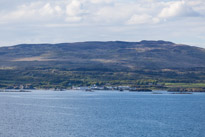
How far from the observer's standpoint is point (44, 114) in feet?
296

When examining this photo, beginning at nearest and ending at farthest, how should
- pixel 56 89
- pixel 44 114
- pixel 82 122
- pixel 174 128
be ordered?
pixel 174 128 < pixel 82 122 < pixel 44 114 < pixel 56 89

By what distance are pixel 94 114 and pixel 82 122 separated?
14817mm

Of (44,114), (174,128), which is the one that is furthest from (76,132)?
(44,114)

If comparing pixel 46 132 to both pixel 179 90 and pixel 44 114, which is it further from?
pixel 179 90

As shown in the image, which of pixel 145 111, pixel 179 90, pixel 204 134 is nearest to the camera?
pixel 204 134

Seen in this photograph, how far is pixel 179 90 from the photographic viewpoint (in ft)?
596

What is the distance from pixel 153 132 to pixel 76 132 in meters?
12.2

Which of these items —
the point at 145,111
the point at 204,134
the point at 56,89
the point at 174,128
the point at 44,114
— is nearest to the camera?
the point at 204,134

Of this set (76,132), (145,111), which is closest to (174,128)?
(76,132)

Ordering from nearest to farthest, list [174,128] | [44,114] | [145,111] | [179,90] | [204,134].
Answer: [204,134], [174,128], [44,114], [145,111], [179,90]

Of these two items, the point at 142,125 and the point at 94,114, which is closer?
the point at 142,125

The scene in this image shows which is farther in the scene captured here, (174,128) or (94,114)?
(94,114)

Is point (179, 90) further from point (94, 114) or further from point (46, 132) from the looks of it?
point (46, 132)

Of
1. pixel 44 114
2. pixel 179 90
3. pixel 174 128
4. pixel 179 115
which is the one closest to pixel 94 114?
pixel 44 114
